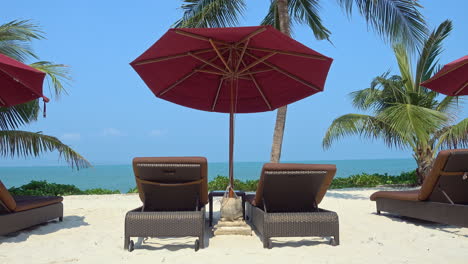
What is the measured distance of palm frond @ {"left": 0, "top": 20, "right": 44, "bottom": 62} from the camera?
9.47 metres

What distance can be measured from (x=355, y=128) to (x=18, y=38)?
8706mm

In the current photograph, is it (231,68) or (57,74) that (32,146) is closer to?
(57,74)

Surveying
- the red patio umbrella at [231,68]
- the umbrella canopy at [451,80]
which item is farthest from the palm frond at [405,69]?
the red patio umbrella at [231,68]

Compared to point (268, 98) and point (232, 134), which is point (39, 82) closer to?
point (232, 134)

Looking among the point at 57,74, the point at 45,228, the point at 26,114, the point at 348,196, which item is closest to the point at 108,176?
the point at 26,114

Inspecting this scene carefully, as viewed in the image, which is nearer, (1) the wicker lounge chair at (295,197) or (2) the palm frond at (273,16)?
(1) the wicker lounge chair at (295,197)

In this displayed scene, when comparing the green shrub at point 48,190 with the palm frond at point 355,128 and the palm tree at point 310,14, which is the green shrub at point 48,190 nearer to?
the palm tree at point 310,14

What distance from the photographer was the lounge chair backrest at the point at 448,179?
4.25m

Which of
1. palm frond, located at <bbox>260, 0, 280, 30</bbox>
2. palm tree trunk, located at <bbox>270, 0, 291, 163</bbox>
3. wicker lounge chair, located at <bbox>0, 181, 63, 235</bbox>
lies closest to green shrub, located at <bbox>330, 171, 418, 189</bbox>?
palm tree trunk, located at <bbox>270, 0, 291, 163</bbox>

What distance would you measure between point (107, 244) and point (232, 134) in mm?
1835

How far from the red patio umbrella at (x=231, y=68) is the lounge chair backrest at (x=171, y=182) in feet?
1.98

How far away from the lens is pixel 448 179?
4457mm

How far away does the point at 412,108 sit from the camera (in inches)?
343

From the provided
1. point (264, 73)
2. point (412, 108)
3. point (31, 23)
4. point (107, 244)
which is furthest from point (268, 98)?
point (31, 23)
